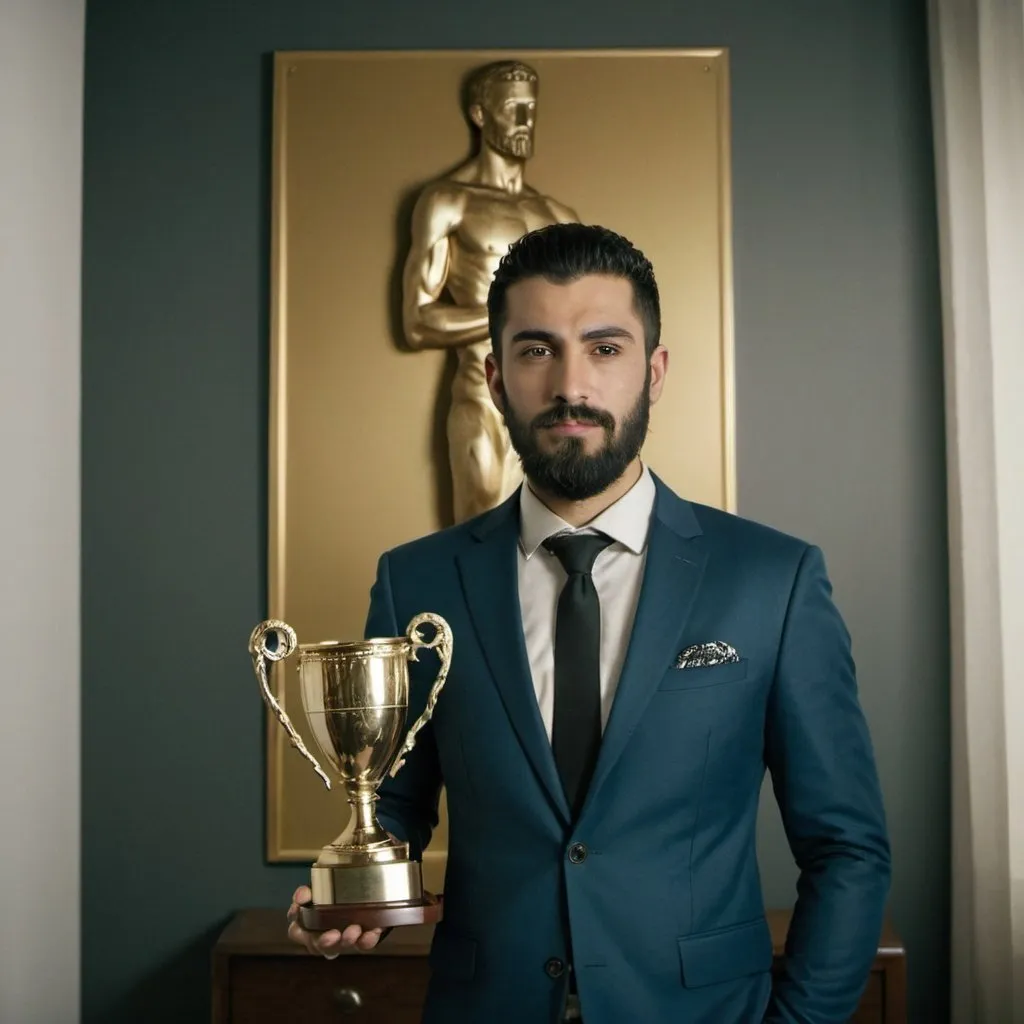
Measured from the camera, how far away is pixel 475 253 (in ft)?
9.86

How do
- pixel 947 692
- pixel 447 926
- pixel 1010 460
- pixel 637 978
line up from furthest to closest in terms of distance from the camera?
pixel 947 692 < pixel 1010 460 < pixel 447 926 < pixel 637 978

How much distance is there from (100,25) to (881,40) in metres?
1.85

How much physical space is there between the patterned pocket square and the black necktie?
11cm

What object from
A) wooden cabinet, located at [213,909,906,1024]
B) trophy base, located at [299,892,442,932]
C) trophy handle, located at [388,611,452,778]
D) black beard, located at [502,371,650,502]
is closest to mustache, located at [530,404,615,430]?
black beard, located at [502,371,650,502]

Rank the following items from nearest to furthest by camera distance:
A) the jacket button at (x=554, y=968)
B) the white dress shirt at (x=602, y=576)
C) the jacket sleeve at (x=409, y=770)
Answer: the jacket button at (x=554, y=968) < the white dress shirt at (x=602, y=576) < the jacket sleeve at (x=409, y=770)

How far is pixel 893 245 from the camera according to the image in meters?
3.04

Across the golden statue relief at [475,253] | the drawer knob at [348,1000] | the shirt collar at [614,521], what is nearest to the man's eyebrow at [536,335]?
the shirt collar at [614,521]

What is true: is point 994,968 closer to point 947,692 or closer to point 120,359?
point 947,692

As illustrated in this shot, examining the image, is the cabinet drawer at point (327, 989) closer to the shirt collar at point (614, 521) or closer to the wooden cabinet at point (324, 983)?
the wooden cabinet at point (324, 983)

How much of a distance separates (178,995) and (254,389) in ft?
4.64

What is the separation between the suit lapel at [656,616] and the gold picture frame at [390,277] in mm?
1210

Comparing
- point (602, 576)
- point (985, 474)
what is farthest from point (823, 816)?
point (985, 474)

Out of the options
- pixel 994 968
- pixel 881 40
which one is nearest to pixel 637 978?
pixel 994 968

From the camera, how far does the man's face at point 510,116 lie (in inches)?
118
